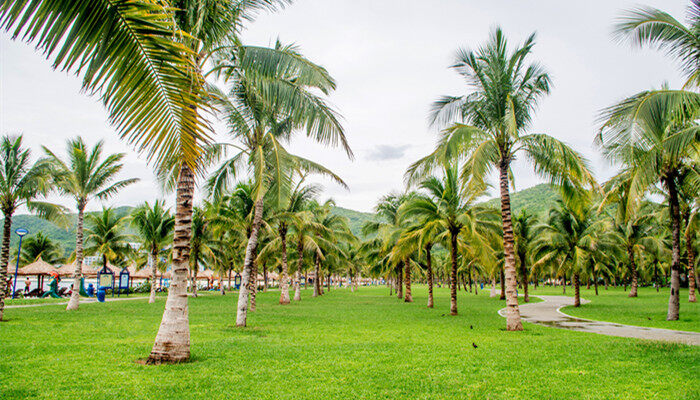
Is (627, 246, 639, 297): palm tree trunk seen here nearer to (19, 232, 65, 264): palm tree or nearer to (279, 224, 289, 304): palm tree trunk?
(279, 224, 289, 304): palm tree trunk

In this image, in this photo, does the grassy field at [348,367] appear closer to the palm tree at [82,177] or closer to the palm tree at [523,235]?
the palm tree at [82,177]

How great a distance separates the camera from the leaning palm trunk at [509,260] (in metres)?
Result: 12.4

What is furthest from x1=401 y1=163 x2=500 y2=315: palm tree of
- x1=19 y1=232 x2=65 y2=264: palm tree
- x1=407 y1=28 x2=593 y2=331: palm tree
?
x1=19 y1=232 x2=65 y2=264: palm tree

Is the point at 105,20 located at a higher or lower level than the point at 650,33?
lower

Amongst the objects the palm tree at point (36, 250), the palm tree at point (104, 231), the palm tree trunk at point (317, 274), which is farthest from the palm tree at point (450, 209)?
the palm tree at point (36, 250)

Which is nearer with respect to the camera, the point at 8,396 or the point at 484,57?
the point at 8,396

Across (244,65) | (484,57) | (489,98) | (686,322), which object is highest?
(484,57)

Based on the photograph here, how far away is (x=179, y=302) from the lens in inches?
288

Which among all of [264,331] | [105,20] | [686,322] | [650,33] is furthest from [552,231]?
[105,20]

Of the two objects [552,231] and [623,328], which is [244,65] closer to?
[623,328]

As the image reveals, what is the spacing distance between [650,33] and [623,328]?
8.92 meters

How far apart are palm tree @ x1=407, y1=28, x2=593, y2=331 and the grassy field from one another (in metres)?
4.03

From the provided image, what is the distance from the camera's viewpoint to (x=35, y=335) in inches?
397

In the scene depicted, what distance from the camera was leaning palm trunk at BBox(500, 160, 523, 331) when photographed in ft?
40.5
